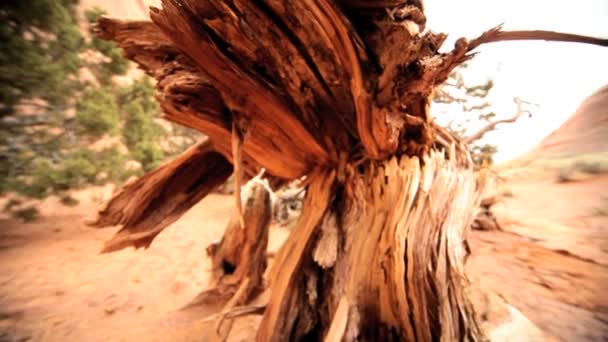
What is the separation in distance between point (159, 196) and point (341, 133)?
1314mm

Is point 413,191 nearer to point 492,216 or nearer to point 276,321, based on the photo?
point 276,321

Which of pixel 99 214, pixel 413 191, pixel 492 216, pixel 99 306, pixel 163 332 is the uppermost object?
pixel 492 216

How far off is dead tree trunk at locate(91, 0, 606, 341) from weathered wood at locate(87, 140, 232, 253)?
1.45 ft

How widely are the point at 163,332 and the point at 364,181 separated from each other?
1782 millimetres

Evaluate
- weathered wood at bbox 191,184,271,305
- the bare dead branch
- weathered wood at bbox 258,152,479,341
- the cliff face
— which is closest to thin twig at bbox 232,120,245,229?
weathered wood at bbox 258,152,479,341

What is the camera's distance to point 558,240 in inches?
104

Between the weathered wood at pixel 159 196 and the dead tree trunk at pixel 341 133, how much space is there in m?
0.44

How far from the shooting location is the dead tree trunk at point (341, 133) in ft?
2.69

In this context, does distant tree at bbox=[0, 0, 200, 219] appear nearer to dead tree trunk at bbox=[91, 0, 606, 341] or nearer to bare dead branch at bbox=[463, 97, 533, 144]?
dead tree trunk at bbox=[91, 0, 606, 341]

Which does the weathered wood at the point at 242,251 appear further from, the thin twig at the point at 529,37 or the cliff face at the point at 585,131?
the cliff face at the point at 585,131

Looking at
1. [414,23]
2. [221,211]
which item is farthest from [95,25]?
[221,211]

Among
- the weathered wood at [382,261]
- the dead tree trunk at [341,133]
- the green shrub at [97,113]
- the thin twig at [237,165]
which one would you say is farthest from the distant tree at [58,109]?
the weathered wood at [382,261]

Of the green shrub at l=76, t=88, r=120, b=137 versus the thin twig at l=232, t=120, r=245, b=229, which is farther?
the green shrub at l=76, t=88, r=120, b=137

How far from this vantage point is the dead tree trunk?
2.69 ft
